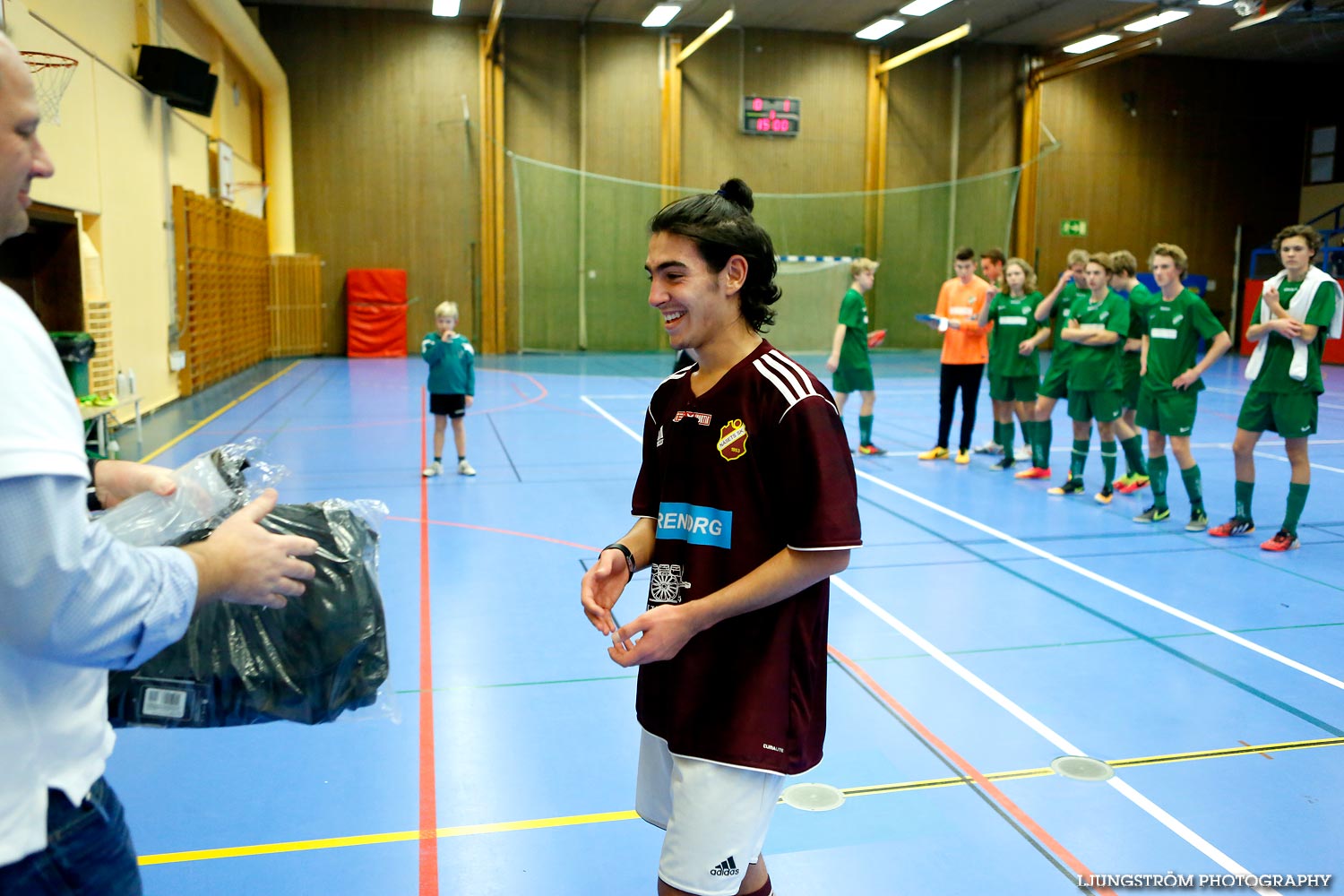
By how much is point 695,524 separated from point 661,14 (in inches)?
753

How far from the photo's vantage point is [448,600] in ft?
17.6

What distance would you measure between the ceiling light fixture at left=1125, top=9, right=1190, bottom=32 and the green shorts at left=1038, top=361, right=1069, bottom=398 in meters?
13.4

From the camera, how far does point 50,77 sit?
8.66 m

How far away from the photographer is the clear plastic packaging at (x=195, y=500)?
1.63 metres

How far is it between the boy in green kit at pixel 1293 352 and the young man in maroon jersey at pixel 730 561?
17.8 ft

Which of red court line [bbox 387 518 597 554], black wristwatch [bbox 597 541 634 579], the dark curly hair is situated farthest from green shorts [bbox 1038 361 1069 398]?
black wristwatch [bbox 597 541 634 579]

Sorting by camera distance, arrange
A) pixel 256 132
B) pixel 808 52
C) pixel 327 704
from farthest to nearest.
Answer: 1. pixel 808 52
2. pixel 256 132
3. pixel 327 704

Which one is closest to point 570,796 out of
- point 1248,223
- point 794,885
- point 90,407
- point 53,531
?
point 794,885

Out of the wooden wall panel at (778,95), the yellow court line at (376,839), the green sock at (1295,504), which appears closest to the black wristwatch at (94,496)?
the yellow court line at (376,839)

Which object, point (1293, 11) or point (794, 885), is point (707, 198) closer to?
point (794, 885)

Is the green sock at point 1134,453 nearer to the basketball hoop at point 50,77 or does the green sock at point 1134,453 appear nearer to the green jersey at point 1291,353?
the green jersey at point 1291,353

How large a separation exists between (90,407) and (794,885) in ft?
23.3

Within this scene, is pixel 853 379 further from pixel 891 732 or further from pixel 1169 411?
pixel 891 732

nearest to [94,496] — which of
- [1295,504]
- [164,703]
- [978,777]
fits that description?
[164,703]
